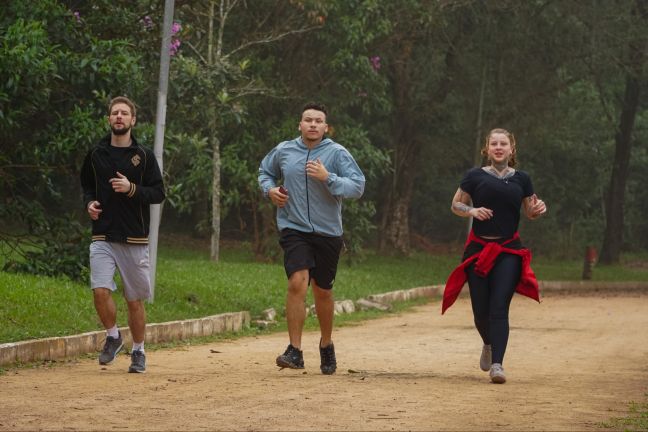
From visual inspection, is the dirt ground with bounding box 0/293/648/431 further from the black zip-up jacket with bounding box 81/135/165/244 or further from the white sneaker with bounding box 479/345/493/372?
the black zip-up jacket with bounding box 81/135/165/244

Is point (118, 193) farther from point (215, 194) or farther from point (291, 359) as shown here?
point (215, 194)

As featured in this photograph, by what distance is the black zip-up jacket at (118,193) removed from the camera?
10.5m

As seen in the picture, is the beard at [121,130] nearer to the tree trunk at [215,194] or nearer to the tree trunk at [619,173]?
the tree trunk at [215,194]

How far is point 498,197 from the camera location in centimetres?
1077

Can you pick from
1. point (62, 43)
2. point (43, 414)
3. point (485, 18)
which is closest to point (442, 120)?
point (485, 18)

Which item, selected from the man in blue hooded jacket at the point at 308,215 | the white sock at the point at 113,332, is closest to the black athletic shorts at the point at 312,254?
the man in blue hooded jacket at the point at 308,215

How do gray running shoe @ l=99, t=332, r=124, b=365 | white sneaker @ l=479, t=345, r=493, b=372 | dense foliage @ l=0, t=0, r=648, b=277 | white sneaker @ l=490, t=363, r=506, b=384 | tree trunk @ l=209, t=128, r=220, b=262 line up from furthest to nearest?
1. tree trunk @ l=209, t=128, r=220, b=262
2. dense foliage @ l=0, t=0, r=648, b=277
3. white sneaker @ l=479, t=345, r=493, b=372
4. gray running shoe @ l=99, t=332, r=124, b=365
5. white sneaker @ l=490, t=363, r=506, b=384

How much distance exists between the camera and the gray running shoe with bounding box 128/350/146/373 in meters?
10.7

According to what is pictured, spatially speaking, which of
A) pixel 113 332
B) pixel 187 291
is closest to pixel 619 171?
pixel 187 291

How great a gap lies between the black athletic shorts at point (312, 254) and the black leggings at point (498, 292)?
1.08m

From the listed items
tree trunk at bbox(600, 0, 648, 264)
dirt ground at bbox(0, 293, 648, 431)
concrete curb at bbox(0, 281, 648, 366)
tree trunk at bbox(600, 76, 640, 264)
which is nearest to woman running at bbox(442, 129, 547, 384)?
dirt ground at bbox(0, 293, 648, 431)

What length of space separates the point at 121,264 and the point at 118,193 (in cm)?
55

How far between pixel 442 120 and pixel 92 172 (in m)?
28.9

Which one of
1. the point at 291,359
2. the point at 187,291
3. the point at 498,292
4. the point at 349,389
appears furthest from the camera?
the point at 187,291
